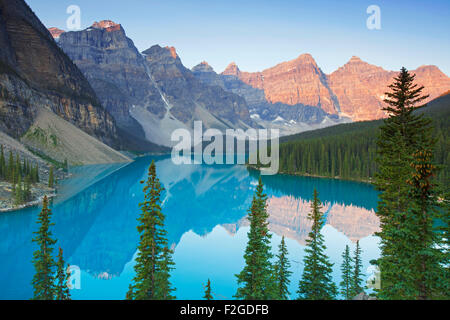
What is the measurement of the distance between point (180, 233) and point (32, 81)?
A: 127 m

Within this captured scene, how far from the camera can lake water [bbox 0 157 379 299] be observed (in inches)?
872

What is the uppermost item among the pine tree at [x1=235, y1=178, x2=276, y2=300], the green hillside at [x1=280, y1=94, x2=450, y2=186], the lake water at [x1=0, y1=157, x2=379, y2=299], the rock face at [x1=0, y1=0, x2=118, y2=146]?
the rock face at [x1=0, y1=0, x2=118, y2=146]

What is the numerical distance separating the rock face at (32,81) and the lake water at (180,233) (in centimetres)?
4706

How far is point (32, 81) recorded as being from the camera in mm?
123750

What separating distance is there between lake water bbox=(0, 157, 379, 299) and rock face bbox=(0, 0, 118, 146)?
1853 inches

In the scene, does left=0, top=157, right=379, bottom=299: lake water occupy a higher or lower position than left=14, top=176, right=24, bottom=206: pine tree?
lower

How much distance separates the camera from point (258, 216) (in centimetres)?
1560

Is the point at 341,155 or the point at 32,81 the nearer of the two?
the point at 341,155

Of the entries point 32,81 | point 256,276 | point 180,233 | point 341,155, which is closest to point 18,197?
point 180,233

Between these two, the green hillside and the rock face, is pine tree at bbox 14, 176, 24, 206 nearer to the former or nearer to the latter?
the rock face

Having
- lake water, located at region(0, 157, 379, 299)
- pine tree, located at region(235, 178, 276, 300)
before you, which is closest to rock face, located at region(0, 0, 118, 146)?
lake water, located at region(0, 157, 379, 299)

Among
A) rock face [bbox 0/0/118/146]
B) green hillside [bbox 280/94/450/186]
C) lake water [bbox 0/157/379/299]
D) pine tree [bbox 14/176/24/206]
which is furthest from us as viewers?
rock face [bbox 0/0/118/146]

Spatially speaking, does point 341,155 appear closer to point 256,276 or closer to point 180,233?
point 180,233
